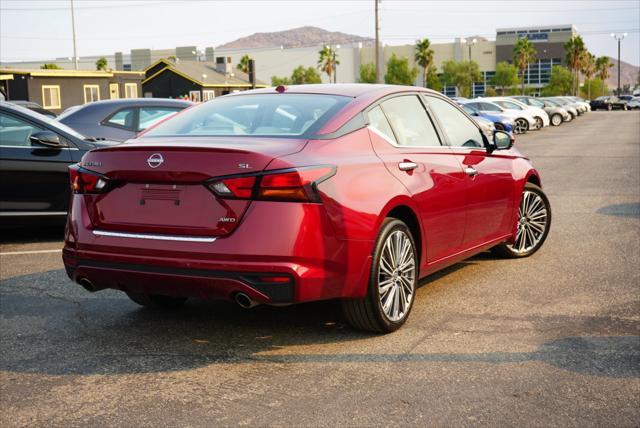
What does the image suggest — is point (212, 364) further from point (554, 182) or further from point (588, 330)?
point (554, 182)

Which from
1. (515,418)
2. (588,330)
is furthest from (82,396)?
(588,330)

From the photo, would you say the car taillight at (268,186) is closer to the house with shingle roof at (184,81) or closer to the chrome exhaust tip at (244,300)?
the chrome exhaust tip at (244,300)

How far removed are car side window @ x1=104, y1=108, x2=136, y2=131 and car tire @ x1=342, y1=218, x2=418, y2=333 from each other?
7.41 meters

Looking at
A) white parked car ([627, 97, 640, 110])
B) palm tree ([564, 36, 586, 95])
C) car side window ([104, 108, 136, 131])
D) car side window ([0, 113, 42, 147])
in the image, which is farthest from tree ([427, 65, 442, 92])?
car side window ([0, 113, 42, 147])

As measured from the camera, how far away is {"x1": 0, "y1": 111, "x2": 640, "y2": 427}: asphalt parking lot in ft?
13.4

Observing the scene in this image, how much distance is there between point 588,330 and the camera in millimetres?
5438

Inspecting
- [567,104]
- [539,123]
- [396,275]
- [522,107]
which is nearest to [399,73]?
[567,104]

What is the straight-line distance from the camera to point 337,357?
4957mm

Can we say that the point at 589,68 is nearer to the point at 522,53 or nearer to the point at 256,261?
the point at 522,53

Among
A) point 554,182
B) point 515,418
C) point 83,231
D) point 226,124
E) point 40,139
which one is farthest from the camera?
point 554,182

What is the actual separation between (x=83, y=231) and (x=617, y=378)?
3.19 meters

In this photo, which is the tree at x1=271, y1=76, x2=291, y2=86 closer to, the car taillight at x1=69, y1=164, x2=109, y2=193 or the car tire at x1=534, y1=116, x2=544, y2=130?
the car tire at x1=534, y1=116, x2=544, y2=130

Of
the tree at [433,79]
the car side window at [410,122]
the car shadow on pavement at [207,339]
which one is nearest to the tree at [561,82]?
the tree at [433,79]

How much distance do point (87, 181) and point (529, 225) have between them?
14.3ft
